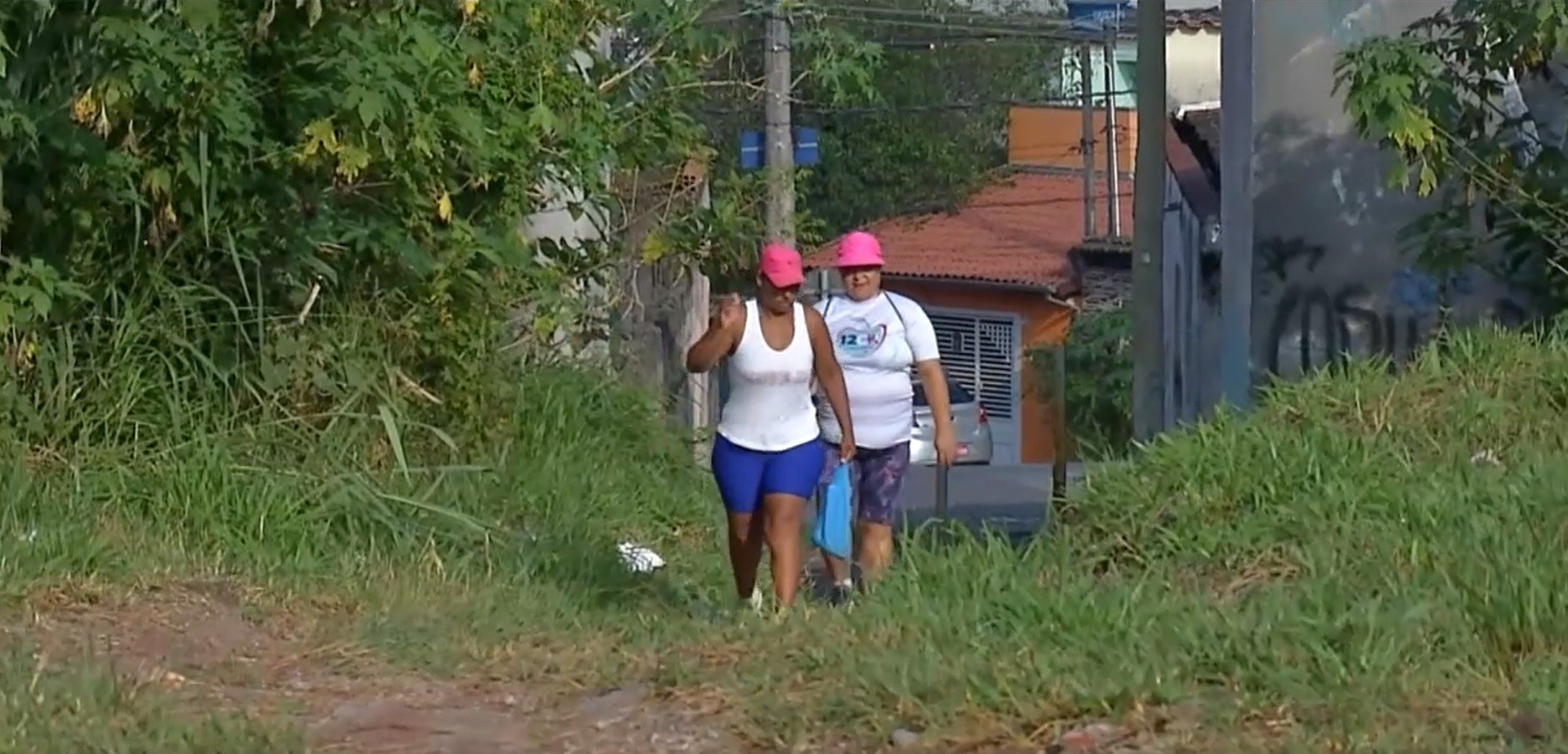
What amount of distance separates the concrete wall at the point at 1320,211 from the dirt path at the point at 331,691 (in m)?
6.01

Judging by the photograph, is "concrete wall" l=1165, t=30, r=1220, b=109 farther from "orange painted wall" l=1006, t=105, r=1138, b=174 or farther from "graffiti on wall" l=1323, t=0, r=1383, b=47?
"graffiti on wall" l=1323, t=0, r=1383, b=47

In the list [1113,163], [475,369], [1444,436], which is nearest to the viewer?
[1444,436]

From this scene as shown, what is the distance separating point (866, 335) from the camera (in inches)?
319

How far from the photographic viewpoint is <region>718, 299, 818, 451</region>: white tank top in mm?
7301

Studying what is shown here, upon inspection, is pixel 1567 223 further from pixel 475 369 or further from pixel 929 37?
pixel 929 37

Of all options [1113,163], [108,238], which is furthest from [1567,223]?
[1113,163]

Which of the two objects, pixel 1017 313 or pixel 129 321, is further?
pixel 1017 313

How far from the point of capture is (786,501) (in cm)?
729

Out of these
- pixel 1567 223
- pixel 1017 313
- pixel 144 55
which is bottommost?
pixel 1017 313

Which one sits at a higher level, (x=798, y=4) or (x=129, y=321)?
(x=798, y=4)

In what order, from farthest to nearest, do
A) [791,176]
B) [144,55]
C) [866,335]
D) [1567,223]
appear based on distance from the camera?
[791,176] → [1567,223] → [866,335] → [144,55]

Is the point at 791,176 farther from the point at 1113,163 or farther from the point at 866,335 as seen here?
the point at 1113,163

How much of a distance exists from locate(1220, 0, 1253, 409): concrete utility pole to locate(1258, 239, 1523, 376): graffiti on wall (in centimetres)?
10

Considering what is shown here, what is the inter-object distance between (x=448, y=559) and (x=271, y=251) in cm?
157
